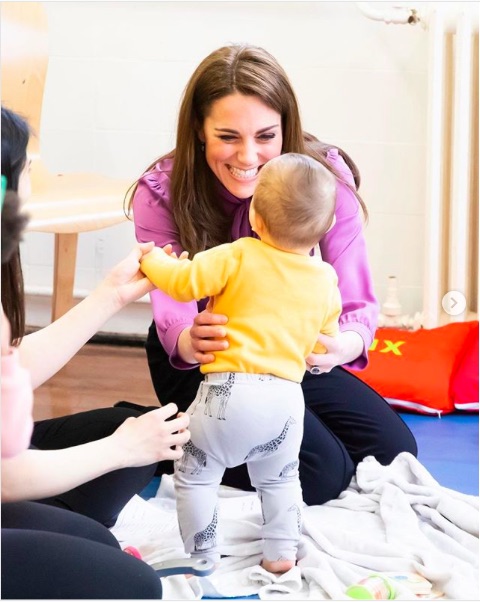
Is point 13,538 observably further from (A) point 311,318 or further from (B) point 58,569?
(A) point 311,318

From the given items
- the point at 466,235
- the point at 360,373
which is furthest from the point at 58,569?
the point at 466,235

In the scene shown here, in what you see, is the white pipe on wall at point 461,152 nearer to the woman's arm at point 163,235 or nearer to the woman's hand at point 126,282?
the woman's arm at point 163,235

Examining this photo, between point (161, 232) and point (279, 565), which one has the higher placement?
point (161, 232)

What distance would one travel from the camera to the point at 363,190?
3197mm

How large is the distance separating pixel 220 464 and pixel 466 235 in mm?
1570

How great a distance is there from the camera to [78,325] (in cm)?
146

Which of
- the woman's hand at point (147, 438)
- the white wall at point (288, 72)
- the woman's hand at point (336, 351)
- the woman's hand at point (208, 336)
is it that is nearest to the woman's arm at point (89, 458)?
the woman's hand at point (147, 438)

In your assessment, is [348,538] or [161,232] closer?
[348,538]

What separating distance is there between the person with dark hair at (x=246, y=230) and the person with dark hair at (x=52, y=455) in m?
0.16

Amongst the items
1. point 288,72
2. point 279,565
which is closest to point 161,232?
point 279,565

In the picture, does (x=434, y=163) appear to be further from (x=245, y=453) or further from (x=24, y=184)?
(x=24, y=184)

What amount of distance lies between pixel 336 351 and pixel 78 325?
0.44 meters

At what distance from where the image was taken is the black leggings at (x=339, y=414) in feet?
6.70

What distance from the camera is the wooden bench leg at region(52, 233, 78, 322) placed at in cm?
295
